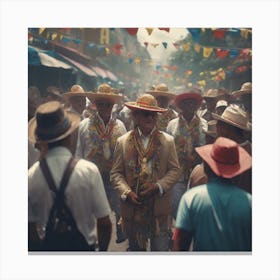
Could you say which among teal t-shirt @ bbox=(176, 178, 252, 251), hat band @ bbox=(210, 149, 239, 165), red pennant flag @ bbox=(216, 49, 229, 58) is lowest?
teal t-shirt @ bbox=(176, 178, 252, 251)

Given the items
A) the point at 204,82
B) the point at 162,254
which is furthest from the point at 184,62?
the point at 162,254

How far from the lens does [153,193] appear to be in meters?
5.27

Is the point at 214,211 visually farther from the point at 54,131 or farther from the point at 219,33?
the point at 219,33

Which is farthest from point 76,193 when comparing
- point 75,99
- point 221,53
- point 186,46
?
point 221,53

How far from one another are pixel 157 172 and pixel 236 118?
4.04 ft

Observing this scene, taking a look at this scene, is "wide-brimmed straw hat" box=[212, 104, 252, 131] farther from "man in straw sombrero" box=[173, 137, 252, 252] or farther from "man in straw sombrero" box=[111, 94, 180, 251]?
"man in straw sombrero" box=[173, 137, 252, 252]

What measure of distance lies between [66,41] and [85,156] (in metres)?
1.71

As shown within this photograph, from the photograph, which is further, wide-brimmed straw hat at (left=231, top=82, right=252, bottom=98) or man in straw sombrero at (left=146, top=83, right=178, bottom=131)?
man in straw sombrero at (left=146, top=83, right=178, bottom=131)

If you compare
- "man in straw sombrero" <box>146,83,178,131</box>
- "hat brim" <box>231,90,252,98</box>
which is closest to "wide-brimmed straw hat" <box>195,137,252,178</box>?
"hat brim" <box>231,90,252,98</box>

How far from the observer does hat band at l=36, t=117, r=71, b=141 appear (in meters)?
4.32

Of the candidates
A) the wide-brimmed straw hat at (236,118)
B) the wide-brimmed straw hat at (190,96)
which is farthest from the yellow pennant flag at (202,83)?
the wide-brimmed straw hat at (236,118)

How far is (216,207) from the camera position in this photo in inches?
158

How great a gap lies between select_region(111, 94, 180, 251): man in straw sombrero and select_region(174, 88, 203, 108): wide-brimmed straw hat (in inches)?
31.3

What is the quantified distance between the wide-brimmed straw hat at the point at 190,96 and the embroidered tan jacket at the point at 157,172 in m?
0.89
